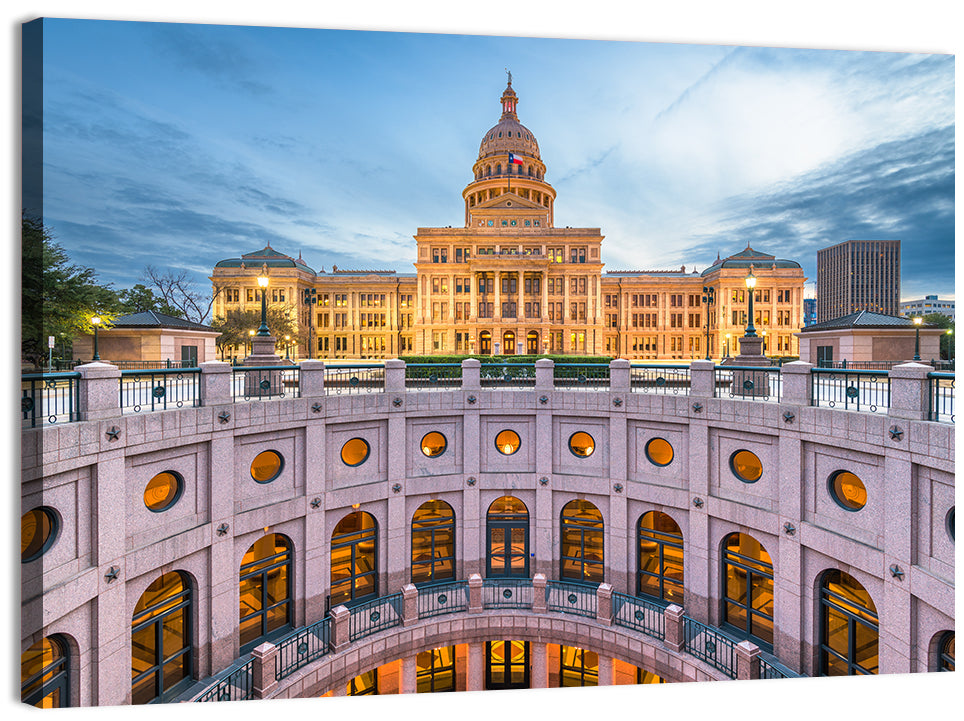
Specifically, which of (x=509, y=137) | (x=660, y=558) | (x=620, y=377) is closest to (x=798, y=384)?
(x=620, y=377)

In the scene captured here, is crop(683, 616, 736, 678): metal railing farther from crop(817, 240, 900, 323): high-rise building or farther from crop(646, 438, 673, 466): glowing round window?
crop(817, 240, 900, 323): high-rise building

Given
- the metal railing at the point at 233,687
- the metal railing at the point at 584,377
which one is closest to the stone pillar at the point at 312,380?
the metal railing at the point at 233,687

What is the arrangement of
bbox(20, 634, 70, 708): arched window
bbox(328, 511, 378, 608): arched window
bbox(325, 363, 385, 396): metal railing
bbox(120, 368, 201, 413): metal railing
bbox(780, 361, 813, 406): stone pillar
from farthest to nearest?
1. bbox(325, 363, 385, 396): metal railing
2. bbox(328, 511, 378, 608): arched window
3. bbox(780, 361, 813, 406): stone pillar
4. bbox(120, 368, 201, 413): metal railing
5. bbox(20, 634, 70, 708): arched window

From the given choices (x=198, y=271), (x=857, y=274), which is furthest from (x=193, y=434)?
(x=198, y=271)

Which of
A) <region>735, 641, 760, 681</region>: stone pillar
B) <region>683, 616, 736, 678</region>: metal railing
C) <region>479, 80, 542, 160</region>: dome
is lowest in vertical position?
<region>683, 616, 736, 678</region>: metal railing

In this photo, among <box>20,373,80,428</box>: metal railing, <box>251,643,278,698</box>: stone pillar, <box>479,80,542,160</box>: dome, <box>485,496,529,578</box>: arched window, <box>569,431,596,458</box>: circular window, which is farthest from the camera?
<box>479,80,542,160</box>: dome

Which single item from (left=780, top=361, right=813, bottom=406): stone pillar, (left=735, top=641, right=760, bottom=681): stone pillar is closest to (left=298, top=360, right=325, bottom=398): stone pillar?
(left=780, top=361, right=813, bottom=406): stone pillar
